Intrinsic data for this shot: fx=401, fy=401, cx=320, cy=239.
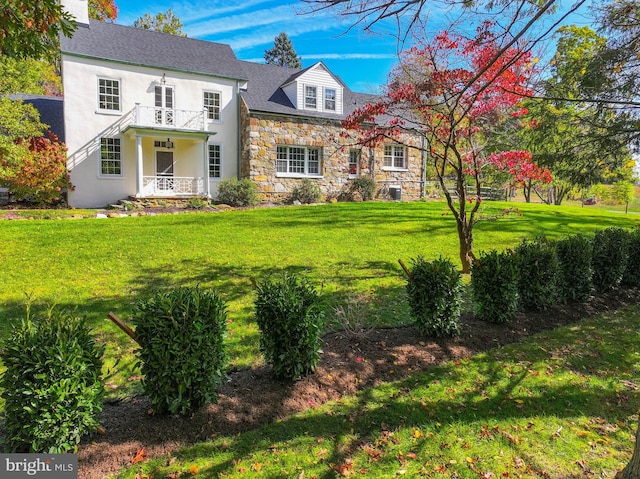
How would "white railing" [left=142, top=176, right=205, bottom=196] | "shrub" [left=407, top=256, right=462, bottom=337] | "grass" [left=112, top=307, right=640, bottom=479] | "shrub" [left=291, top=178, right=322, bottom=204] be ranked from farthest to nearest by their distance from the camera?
"shrub" [left=291, top=178, right=322, bottom=204] < "white railing" [left=142, top=176, right=205, bottom=196] < "shrub" [left=407, top=256, right=462, bottom=337] < "grass" [left=112, top=307, right=640, bottom=479]

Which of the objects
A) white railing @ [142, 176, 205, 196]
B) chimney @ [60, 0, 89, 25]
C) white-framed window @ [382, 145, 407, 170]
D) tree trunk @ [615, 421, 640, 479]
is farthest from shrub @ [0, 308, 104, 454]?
white-framed window @ [382, 145, 407, 170]

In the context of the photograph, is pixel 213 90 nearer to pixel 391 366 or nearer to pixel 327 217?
pixel 327 217

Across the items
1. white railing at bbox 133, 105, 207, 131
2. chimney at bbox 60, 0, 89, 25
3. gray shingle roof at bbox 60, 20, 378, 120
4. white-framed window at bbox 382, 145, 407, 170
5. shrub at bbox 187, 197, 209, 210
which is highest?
chimney at bbox 60, 0, 89, 25

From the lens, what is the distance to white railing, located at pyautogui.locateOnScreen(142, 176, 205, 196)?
53.3 ft

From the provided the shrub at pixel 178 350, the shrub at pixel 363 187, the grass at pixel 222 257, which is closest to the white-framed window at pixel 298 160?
the shrub at pixel 363 187

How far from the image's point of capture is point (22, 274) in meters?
6.25

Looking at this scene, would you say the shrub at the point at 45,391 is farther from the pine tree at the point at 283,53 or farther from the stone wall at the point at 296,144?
the pine tree at the point at 283,53

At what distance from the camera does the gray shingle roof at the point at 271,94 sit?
18.5 meters

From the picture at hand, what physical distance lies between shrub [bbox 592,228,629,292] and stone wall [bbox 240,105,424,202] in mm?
11447

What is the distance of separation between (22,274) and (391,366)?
584cm

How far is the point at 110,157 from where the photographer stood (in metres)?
16.1

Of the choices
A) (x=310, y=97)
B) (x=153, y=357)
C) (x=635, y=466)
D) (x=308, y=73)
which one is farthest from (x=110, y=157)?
(x=635, y=466)

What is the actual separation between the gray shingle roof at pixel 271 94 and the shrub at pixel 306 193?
3473 millimetres

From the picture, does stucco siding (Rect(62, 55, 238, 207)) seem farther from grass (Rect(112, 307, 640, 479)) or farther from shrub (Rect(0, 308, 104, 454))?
grass (Rect(112, 307, 640, 479))
